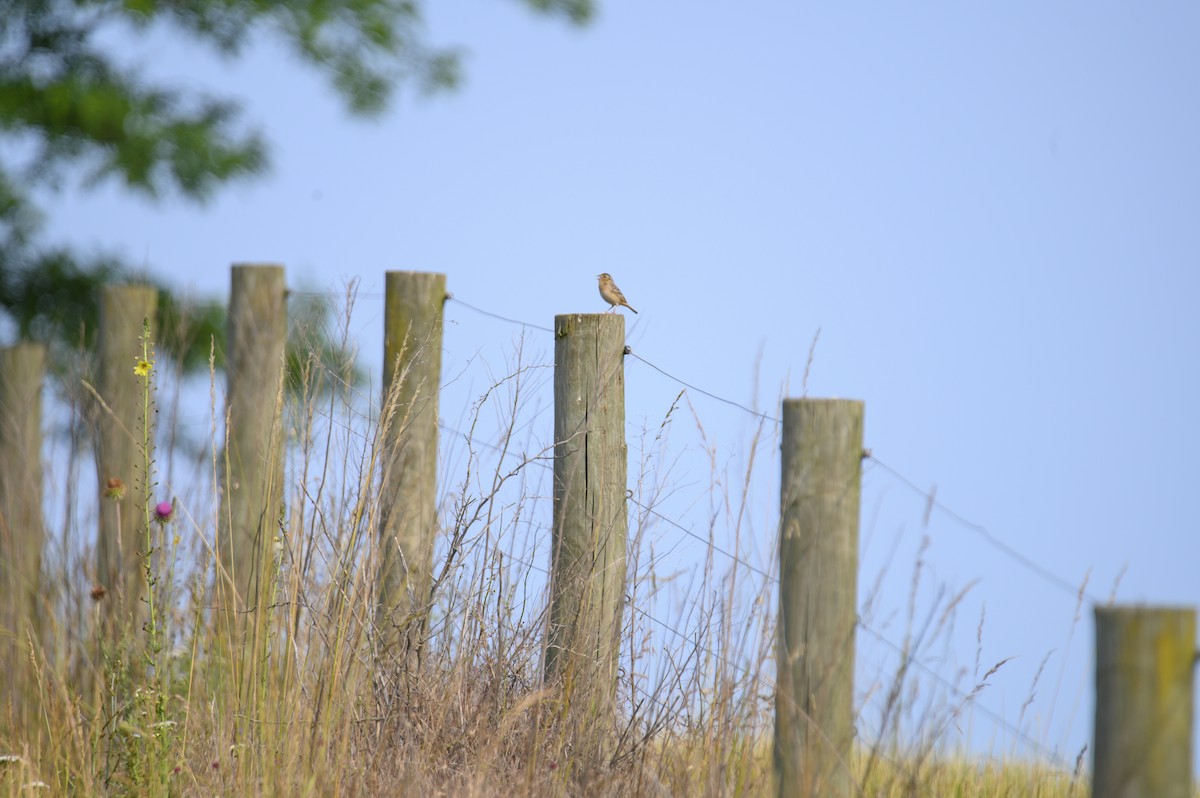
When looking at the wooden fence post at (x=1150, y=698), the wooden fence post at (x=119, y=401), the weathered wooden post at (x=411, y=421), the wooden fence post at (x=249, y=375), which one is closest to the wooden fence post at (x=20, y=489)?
the wooden fence post at (x=119, y=401)

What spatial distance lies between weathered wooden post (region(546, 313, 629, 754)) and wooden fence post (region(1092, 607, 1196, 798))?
1.56 metres

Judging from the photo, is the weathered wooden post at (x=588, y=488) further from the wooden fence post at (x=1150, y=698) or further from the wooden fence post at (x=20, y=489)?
the wooden fence post at (x=20, y=489)

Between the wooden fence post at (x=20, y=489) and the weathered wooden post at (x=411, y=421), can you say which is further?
the wooden fence post at (x=20, y=489)

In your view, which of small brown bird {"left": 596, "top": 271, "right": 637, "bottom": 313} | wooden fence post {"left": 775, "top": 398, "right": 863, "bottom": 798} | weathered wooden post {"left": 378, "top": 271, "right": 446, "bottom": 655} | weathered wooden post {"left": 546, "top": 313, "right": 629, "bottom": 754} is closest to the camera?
wooden fence post {"left": 775, "top": 398, "right": 863, "bottom": 798}

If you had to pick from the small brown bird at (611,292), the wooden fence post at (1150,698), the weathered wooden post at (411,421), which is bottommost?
the wooden fence post at (1150,698)

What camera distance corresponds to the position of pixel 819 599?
2535mm

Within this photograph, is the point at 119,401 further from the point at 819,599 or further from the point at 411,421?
the point at 819,599

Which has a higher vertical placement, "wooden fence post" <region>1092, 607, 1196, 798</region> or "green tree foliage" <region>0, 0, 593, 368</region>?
"green tree foliage" <region>0, 0, 593, 368</region>

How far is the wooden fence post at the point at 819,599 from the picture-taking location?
2.54 m

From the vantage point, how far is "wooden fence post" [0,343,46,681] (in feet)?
17.5

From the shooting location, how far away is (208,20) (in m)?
8.27

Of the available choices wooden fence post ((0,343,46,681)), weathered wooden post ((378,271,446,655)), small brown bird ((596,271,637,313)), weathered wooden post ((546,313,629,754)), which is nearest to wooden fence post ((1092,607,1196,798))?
weathered wooden post ((546,313,629,754))

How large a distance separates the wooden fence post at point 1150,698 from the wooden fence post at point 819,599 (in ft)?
2.08

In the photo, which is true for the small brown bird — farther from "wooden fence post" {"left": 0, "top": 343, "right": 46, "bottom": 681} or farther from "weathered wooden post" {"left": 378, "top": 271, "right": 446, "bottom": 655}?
"wooden fence post" {"left": 0, "top": 343, "right": 46, "bottom": 681}
